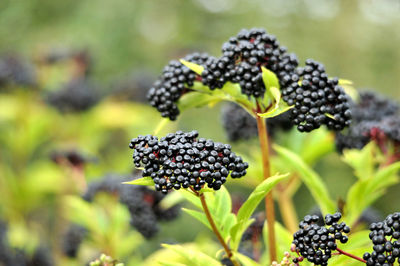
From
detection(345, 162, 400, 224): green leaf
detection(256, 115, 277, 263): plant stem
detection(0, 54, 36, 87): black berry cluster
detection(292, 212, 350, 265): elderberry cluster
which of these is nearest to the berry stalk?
detection(256, 115, 277, 263): plant stem

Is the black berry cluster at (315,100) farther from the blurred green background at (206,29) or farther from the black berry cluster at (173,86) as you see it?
the blurred green background at (206,29)

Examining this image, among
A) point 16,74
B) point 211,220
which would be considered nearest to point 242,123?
point 211,220

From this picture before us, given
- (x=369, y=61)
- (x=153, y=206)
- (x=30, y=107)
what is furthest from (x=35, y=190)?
(x=369, y=61)

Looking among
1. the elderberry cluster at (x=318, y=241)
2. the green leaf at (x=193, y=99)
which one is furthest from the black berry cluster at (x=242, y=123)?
the elderberry cluster at (x=318, y=241)

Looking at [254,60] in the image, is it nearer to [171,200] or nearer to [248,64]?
[248,64]

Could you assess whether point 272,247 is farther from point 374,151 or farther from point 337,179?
point 337,179

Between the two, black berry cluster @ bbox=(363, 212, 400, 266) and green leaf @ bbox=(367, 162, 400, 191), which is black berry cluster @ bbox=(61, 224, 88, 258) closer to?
green leaf @ bbox=(367, 162, 400, 191)
